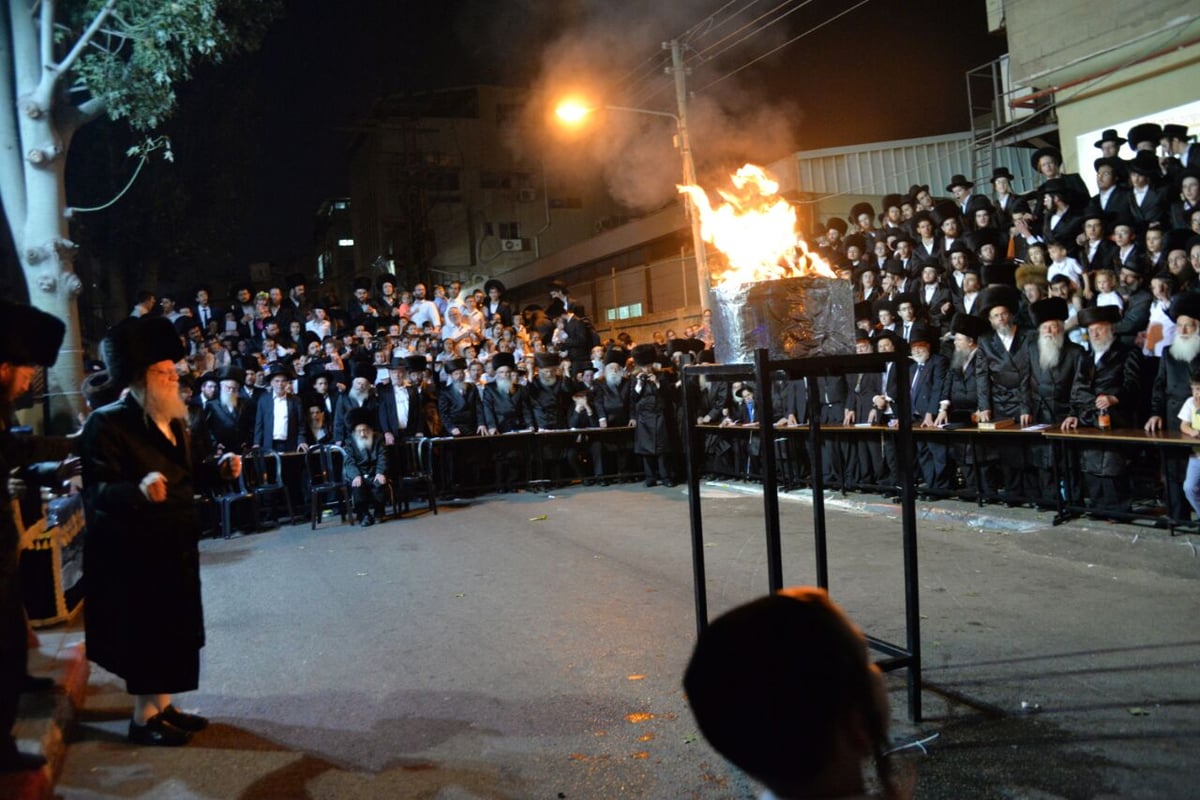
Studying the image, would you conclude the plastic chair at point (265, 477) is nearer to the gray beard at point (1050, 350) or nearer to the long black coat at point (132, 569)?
the long black coat at point (132, 569)

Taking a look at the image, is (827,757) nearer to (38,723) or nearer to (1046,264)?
(38,723)

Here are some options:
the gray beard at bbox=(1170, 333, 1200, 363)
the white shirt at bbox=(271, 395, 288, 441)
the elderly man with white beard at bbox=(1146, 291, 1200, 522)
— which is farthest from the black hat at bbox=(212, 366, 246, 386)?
the gray beard at bbox=(1170, 333, 1200, 363)

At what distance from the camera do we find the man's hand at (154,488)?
4273 millimetres

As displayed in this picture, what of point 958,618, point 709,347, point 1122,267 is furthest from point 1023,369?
point 709,347

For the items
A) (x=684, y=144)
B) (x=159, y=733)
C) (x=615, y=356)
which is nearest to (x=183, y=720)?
(x=159, y=733)

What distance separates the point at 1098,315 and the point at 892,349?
12.0ft

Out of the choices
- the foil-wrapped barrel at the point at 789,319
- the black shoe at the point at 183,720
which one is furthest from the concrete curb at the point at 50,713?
the foil-wrapped barrel at the point at 789,319

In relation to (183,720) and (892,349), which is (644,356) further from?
(183,720)

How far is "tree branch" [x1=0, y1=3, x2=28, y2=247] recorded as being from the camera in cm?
1017

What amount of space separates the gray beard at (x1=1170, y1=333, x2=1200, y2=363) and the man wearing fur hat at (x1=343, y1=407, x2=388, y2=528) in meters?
9.50

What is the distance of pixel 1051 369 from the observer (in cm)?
971

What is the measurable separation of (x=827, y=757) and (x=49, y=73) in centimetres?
1201

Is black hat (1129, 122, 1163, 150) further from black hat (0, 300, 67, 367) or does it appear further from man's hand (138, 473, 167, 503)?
black hat (0, 300, 67, 367)

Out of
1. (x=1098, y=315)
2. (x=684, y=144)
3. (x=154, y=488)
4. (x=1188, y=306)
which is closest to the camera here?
(x=154, y=488)
